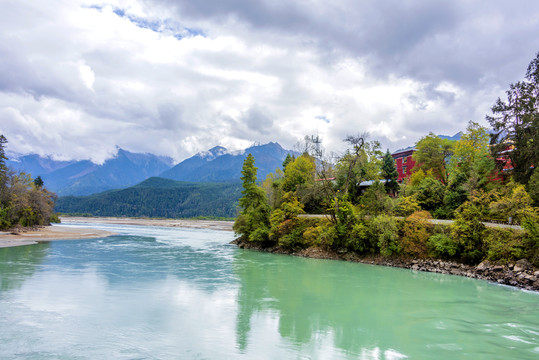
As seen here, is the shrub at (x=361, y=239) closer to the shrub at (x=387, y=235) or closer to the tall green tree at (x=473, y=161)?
the shrub at (x=387, y=235)

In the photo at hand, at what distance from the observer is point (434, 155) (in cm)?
5422

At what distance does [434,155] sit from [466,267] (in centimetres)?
2941

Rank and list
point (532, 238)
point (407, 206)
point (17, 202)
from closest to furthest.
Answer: point (532, 238), point (407, 206), point (17, 202)

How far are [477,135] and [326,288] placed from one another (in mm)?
35887

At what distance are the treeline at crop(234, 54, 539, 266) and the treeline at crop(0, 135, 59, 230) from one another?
39.8m

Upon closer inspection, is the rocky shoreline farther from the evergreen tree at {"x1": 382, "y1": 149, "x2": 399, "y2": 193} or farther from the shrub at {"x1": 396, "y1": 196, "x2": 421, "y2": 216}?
the evergreen tree at {"x1": 382, "y1": 149, "x2": 399, "y2": 193}

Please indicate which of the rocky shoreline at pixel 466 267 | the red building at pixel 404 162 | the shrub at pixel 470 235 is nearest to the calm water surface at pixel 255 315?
the rocky shoreline at pixel 466 267

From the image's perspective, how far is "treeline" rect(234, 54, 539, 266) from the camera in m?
29.5

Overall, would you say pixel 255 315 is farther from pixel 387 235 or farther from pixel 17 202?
pixel 17 202

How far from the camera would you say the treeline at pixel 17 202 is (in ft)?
189

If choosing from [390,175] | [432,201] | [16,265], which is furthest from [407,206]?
[16,265]

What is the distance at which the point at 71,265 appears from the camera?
100 feet

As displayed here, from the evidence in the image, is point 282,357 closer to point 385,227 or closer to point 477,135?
point 385,227

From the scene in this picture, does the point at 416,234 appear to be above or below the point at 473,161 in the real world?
below
